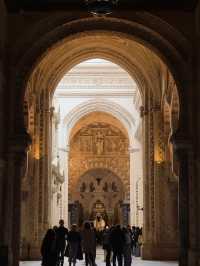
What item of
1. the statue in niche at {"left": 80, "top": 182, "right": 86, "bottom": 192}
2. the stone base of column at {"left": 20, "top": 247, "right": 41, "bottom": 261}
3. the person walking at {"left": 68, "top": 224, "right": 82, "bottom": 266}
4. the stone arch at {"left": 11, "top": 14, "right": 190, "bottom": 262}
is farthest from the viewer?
the statue in niche at {"left": 80, "top": 182, "right": 86, "bottom": 192}

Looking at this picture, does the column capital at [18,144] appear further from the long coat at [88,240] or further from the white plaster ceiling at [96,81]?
the white plaster ceiling at [96,81]

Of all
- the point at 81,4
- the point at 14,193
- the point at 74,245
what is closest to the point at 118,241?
the point at 74,245

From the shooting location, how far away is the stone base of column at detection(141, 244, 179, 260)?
19.8 metres

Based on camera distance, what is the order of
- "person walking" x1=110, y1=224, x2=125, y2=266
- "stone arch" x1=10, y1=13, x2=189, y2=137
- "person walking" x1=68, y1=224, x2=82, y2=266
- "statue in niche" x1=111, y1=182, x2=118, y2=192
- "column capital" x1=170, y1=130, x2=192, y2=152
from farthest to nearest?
"statue in niche" x1=111, y1=182, x2=118, y2=192, "person walking" x1=68, y1=224, x2=82, y2=266, "person walking" x1=110, y1=224, x2=125, y2=266, "stone arch" x1=10, y1=13, x2=189, y2=137, "column capital" x1=170, y1=130, x2=192, y2=152

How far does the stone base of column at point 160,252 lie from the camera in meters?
19.8

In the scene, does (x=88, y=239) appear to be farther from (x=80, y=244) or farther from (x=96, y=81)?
(x=96, y=81)

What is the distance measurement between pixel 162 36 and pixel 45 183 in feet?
26.9

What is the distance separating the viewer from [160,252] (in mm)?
20094

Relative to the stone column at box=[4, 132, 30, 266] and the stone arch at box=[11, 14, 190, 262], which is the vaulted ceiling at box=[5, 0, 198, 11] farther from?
the stone column at box=[4, 132, 30, 266]

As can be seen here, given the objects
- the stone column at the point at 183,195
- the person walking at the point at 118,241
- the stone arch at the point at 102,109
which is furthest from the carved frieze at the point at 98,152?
A: the stone column at the point at 183,195

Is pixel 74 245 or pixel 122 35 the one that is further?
pixel 74 245

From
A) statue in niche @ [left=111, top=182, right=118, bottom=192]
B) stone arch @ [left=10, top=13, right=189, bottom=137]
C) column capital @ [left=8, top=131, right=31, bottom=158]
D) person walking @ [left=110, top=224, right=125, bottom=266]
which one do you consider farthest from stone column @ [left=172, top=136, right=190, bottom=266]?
statue in niche @ [left=111, top=182, right=118, bottom=192]

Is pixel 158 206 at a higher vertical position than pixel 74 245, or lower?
higher

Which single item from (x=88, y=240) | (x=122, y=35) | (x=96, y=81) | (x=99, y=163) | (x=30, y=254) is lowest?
(x=30, y=254)
